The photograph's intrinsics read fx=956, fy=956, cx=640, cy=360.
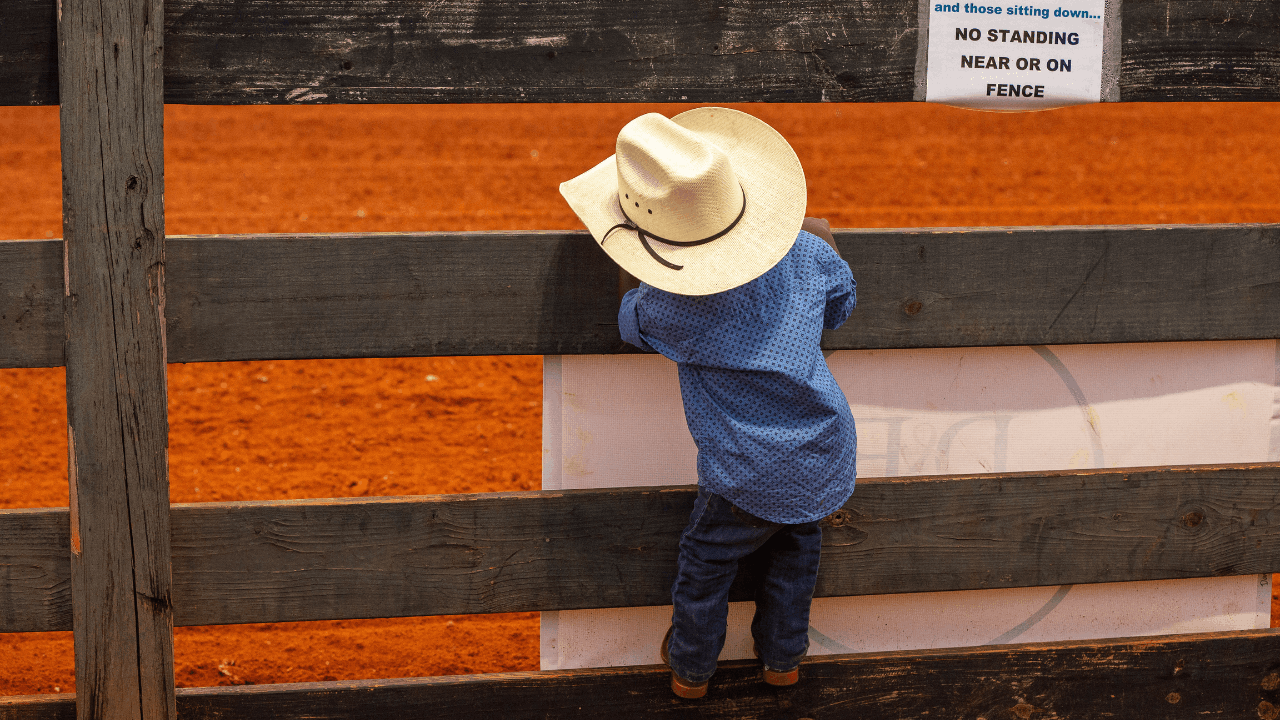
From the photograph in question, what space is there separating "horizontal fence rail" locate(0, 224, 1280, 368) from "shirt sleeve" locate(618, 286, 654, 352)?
19 cm

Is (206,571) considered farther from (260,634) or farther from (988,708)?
(988,708)

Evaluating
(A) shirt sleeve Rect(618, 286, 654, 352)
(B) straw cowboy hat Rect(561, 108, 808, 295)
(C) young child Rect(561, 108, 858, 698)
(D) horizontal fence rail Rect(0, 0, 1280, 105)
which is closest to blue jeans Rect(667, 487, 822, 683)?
(C) young child Rect(561, 108, 858, 698)

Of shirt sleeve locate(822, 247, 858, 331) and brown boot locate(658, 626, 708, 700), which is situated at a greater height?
shirt sleeve locate(822, 247, 858, 331)

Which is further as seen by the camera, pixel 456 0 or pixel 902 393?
pixel 902 393

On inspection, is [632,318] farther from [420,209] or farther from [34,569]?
[420,209]

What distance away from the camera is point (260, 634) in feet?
11.1

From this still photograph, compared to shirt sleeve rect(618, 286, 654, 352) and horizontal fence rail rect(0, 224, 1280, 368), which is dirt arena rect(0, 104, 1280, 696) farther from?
shirt sleeve rect(618, 286, 654, 352)

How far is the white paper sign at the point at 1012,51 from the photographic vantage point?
7.32ft

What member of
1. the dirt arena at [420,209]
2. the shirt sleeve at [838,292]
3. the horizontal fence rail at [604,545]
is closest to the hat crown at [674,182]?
the shirt sleeve at [838,292]

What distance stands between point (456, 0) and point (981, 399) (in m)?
1.57

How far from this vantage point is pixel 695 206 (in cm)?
175

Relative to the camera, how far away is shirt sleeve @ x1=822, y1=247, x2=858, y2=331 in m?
1.97

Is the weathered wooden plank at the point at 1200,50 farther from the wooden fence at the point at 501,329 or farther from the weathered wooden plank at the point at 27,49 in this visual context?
the weathered wooden plank at the point at 27,49

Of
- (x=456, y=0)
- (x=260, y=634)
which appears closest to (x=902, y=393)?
(x=456, y=0)
